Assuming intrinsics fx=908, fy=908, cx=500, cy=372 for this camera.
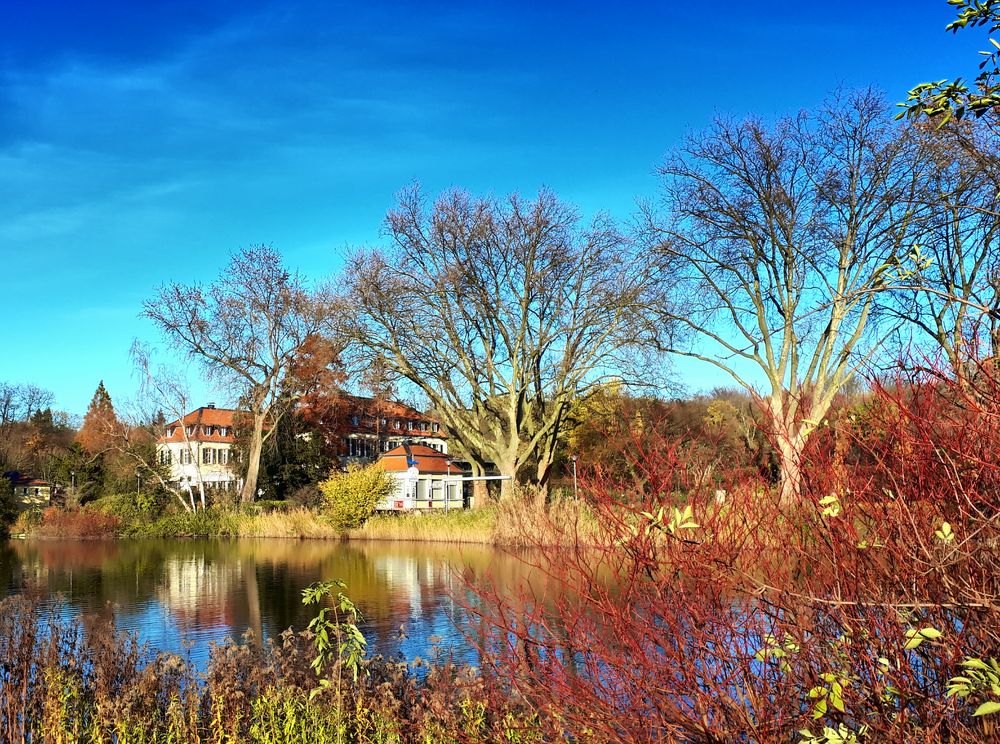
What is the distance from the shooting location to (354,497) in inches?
1276

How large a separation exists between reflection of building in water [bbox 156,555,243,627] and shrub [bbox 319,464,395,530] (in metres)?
6.41

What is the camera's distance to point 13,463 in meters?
58.1

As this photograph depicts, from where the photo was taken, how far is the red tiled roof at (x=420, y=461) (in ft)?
152

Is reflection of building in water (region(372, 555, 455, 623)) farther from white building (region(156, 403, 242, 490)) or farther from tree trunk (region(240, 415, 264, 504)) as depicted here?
white building (region(156, 403, 242, 490))

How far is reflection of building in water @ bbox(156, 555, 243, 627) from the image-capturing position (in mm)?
15188

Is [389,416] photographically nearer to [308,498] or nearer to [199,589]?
[308,498]

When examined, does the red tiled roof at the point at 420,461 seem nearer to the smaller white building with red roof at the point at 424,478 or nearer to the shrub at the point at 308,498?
the smaller white building with red roof at the point at 424,478

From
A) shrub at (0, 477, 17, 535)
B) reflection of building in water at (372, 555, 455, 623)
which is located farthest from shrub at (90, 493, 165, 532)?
reflection of building in water at (372, 555, 455, 623)

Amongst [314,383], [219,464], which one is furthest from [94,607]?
[219,464]

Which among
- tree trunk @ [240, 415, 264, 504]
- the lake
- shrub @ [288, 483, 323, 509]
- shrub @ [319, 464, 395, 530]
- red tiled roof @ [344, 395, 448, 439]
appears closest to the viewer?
the lake

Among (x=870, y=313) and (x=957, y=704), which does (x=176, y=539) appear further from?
(x=957, y=704)

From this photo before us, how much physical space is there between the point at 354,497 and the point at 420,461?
14.8 metres

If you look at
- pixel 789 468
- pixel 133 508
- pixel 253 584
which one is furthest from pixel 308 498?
pixel 789 468

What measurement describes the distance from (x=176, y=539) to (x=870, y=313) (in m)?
27.0
